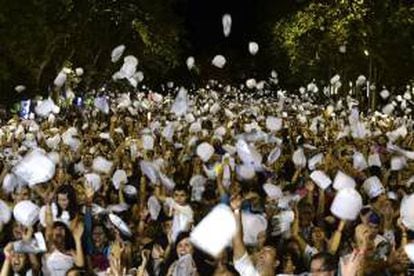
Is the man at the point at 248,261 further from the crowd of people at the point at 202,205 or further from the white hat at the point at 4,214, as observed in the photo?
the white hat at the point at 4,214

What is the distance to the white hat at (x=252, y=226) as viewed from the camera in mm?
7452

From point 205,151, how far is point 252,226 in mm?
4218

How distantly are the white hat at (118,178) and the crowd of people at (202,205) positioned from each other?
0.04 ft

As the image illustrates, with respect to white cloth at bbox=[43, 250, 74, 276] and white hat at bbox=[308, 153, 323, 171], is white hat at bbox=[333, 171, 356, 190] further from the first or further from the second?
white cloth at bbox=[43, 250, 74, 276]

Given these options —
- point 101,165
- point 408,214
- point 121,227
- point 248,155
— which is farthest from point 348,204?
point 101,165

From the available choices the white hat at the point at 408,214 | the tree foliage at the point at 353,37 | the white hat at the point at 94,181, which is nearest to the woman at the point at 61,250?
the white hat at the point at 94,181

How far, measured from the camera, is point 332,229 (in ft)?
28.3

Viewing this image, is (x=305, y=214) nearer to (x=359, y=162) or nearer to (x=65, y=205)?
(x=65, y=205)

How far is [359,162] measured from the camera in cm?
1145

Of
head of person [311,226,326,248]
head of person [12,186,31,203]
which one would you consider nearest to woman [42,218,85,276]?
head of person [12,186,31,203]

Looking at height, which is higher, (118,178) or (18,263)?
(18,263)

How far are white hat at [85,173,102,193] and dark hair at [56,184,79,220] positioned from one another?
612 mm

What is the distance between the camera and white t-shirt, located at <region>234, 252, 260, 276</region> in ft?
22.4

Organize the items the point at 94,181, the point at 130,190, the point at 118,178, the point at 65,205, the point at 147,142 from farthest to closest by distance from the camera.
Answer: the point at 147,142 → the point at 118,178 → the point at 130,190 → the point at 94,181 → the point at 65,205
